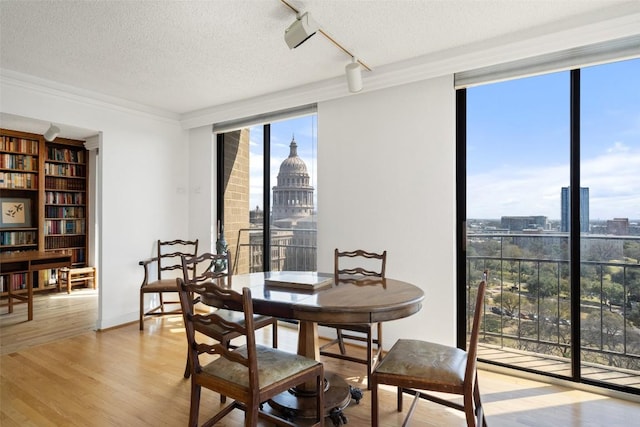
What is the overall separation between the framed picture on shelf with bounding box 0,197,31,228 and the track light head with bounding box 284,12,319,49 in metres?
→ 5.32

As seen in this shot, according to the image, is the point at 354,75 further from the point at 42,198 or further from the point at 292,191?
the point at 42,198

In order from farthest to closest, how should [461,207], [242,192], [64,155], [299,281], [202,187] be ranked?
[64,155], [202,187], [242,192], [461,207], [299,281]

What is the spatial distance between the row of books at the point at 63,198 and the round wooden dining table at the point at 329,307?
4.71m

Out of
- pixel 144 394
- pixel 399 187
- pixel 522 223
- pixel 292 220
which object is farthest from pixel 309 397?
pixel 292 220

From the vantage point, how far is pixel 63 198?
5773mm

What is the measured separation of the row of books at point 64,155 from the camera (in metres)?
5.56

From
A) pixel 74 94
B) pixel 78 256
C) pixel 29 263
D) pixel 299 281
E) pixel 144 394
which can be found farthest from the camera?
pixel 78 256

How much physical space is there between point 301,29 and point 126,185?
2949 mm

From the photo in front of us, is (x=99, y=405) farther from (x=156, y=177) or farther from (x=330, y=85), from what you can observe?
(x=330, y=85)

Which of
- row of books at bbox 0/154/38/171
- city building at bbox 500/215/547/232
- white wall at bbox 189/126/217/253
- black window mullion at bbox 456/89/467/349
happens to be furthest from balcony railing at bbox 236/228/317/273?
Result: row of books at bbox 0/154/38/171

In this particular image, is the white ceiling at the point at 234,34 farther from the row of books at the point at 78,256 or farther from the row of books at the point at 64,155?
the row of books at the point at 78,256

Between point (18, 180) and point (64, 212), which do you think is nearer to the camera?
point (18, 180)

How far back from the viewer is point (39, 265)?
4078 mm

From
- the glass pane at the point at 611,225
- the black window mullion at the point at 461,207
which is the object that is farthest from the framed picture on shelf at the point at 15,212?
the glass pane at the point at 611,225
